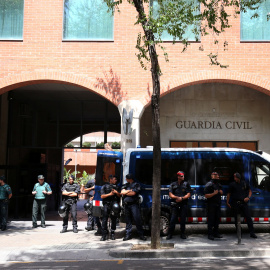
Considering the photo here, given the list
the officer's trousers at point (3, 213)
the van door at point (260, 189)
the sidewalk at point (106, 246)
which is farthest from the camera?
the officer's trousers at point (3, 213)

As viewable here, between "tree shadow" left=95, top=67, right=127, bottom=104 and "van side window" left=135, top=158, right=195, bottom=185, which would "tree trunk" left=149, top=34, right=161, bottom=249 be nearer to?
"van side window" left=135, top=158, right=195, bottom=185

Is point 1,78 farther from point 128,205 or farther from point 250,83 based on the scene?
point 250,83

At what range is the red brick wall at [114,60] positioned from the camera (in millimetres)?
14047

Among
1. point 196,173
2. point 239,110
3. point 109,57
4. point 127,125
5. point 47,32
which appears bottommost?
point 196,173

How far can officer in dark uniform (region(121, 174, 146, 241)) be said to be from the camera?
1034cm

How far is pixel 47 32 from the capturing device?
14.4 m

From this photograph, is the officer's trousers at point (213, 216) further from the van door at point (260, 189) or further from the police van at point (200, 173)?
the van door at point (260, 189)

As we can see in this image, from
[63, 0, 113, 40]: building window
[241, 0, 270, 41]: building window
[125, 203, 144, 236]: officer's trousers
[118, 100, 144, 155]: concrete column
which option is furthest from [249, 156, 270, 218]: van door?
[63, 0, 113, 40]: building window

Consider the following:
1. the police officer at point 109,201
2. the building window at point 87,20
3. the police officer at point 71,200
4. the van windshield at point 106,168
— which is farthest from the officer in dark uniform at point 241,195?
the building window at point 87,20

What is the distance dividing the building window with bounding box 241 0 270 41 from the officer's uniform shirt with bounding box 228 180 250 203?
629 cm

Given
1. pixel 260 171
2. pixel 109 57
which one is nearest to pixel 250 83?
pixel 260 171

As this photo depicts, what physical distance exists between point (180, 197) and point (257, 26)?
25.2ft

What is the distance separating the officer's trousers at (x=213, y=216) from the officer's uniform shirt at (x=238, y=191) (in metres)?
0.49

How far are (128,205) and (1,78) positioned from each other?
7131 mm
